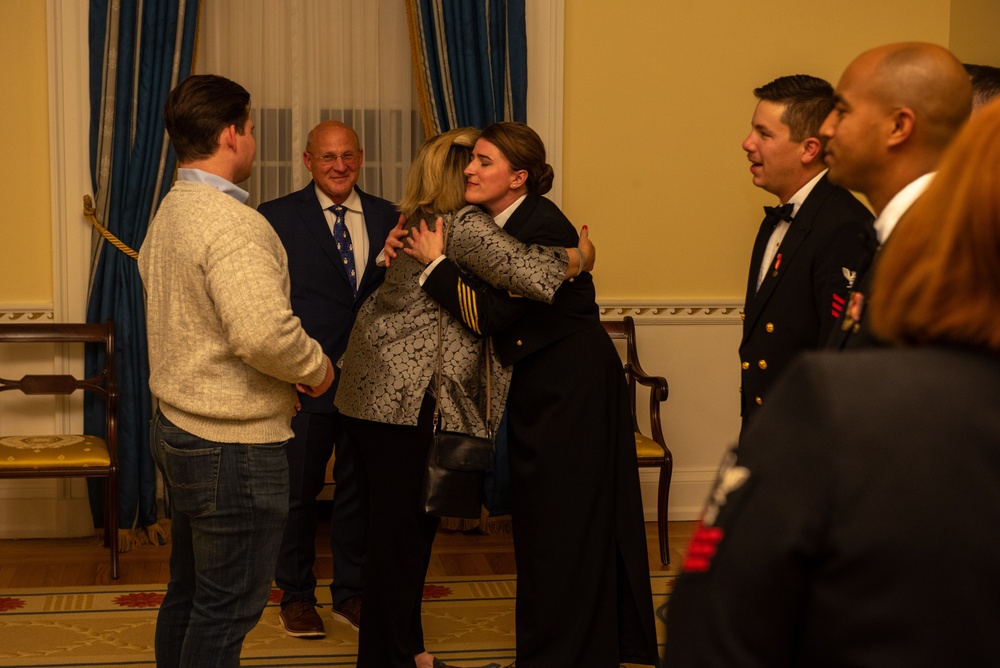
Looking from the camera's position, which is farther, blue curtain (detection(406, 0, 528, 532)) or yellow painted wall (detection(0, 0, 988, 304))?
yellow painted wall (detection(0, 0, 988, 304))

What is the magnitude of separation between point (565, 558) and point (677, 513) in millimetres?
2297

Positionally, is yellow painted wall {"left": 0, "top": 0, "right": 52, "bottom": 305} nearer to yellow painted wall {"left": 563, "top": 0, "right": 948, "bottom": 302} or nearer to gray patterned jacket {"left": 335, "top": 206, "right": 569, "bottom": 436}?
yellow painted wall {"left": 563, "top": 0, "right": 948, "bottom": 302}

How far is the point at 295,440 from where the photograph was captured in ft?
11.9

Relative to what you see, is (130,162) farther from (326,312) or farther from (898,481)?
(898,481)

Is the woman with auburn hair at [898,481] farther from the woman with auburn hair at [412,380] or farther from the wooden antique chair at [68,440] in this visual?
the wooden antique chair at [68,440]

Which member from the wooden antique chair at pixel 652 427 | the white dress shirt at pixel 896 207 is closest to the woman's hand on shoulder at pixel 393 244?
the white dress shirt at pixel 896 207

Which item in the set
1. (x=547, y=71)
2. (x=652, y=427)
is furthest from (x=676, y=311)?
(x=547, y=71)

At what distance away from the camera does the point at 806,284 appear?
232 centimetres

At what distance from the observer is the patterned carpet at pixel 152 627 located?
10.9 ft

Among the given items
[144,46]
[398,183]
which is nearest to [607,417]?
[398,183]

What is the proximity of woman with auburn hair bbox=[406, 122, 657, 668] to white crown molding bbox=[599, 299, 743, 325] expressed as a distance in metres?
2.06

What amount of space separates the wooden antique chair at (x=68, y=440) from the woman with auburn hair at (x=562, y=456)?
1.98m

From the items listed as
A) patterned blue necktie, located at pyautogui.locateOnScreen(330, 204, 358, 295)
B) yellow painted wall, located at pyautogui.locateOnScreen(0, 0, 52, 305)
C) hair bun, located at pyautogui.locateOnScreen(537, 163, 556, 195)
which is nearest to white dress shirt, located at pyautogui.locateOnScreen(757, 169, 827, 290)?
Answer: hair bun, located at pyautogui.locateOnScreen(537, 163, 556, 195)

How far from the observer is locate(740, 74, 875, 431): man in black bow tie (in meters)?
2.27
